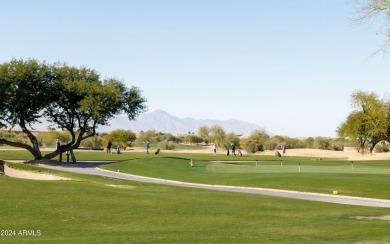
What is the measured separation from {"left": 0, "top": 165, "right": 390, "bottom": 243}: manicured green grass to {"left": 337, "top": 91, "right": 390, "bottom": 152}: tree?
2327 inches

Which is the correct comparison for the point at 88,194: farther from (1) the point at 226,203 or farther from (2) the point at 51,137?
(2) the point at 51,137

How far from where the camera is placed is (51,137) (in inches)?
5689

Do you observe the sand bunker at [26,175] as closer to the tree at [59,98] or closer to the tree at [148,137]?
the tree at [59,98]

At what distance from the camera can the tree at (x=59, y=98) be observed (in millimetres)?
56844

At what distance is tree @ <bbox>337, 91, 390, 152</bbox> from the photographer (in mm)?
78625

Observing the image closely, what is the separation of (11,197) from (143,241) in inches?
331

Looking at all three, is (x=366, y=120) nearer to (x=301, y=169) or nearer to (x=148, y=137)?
(x=301, y=169)

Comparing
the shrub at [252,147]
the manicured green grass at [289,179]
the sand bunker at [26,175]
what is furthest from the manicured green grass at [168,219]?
the shrub at [252,147]

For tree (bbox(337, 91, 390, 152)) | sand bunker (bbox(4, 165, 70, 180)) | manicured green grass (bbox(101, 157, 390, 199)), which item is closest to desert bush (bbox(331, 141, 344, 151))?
tree (bbox(337, 91, 390, 152))

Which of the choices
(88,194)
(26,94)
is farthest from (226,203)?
(26,94)

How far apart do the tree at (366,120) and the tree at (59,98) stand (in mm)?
36869

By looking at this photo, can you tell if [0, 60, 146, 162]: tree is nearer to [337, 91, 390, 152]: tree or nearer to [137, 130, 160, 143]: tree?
[337, 91, 390, 152]: tree

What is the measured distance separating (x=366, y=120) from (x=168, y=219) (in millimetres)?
69670

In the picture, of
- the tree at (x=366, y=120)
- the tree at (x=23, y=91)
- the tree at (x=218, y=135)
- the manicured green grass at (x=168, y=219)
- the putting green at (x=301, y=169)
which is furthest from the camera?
the tree at (x=218, y=135)
